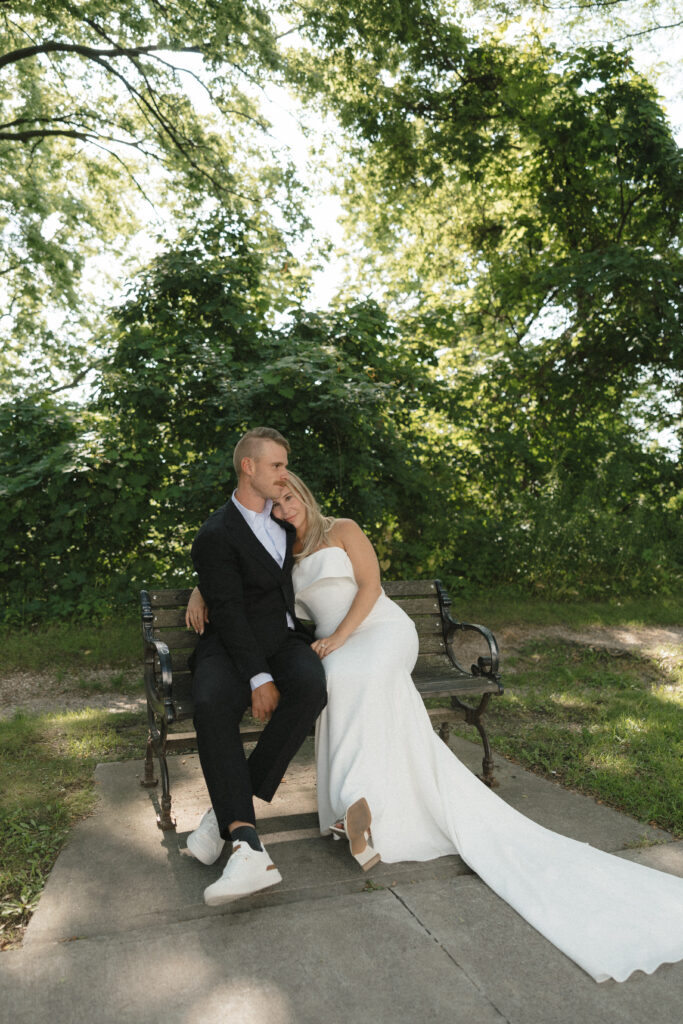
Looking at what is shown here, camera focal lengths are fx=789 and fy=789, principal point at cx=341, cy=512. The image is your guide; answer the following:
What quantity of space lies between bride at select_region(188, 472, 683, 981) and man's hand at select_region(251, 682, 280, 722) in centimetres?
25

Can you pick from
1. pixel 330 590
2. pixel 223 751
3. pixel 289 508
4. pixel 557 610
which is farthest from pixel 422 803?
pixel 557 610

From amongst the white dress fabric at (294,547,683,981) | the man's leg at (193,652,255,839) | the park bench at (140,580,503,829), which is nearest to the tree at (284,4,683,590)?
the park bench at (140,580,503,829)

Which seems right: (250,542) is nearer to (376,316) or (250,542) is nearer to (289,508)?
(289,508)

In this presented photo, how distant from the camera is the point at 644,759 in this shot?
468 cm

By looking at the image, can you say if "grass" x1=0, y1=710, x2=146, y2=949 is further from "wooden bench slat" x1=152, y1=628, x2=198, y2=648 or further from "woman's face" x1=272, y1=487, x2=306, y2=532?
"woman's face" x1=272, y1=487, x2=306, y2=532

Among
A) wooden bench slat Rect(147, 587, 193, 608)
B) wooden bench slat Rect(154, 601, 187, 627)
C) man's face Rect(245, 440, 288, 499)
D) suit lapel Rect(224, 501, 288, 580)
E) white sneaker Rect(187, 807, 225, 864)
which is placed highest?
man's face Rect(245, 440, 288, 499)

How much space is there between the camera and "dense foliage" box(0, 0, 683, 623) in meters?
8.01

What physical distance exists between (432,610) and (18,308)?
52.9 feet

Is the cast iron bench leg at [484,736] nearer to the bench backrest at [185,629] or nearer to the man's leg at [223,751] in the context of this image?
the bench backrest at [185,629]

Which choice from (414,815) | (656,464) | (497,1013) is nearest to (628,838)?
(414,815)

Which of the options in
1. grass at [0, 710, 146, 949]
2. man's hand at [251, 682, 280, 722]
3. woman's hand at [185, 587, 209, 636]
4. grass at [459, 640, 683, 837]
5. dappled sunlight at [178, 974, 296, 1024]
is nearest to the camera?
dappled sunlight at [178, 974, 296, 1024]

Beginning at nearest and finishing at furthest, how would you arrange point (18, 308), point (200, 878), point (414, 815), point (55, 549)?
point (200, 878), point (414, 815), point (55, 549), point (18, 308)

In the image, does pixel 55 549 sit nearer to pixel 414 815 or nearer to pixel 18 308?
pixel 414 815

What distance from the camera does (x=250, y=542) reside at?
385 cm
